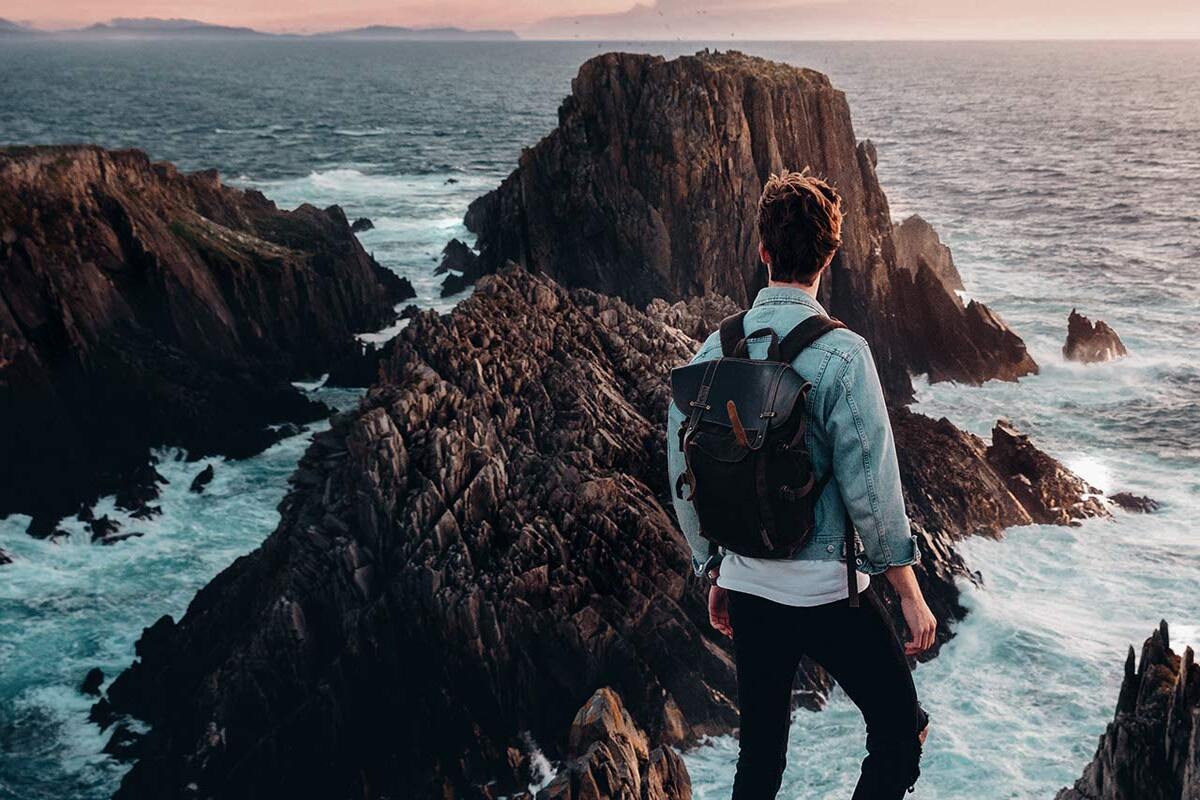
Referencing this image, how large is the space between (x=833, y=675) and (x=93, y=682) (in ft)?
72.3

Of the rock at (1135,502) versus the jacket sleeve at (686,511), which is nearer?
the jacket sleeve at (686,511)

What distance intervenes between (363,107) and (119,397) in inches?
5887

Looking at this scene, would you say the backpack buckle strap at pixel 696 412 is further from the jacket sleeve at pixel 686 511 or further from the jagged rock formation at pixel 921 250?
the jagged rock formation at pixel 921 250

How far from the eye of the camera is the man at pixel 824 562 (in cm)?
500

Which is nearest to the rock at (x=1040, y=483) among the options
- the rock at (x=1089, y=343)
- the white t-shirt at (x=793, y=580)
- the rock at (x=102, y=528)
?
the rock at (x=1089, y=343)

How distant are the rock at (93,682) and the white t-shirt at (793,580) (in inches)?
853

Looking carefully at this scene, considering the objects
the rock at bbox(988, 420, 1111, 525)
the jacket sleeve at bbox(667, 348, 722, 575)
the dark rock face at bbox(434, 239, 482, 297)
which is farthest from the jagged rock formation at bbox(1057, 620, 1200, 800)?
the dark rock face at bbox(434, 239, 482, 297)

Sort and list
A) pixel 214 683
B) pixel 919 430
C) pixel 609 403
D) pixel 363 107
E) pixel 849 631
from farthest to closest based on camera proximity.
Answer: pixel 363 107
pixel 919 430
pixel 609 403
pixel 214 683
pixel 849 631

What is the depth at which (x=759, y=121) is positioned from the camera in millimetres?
42250

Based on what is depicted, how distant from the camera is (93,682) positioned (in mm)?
23109

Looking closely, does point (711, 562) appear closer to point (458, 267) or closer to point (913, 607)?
point (913, 607)

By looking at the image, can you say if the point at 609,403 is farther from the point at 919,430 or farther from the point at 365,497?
the point at 919,430

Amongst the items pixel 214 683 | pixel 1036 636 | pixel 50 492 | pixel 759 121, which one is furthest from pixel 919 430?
pixel 50 492

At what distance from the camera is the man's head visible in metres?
5.07
